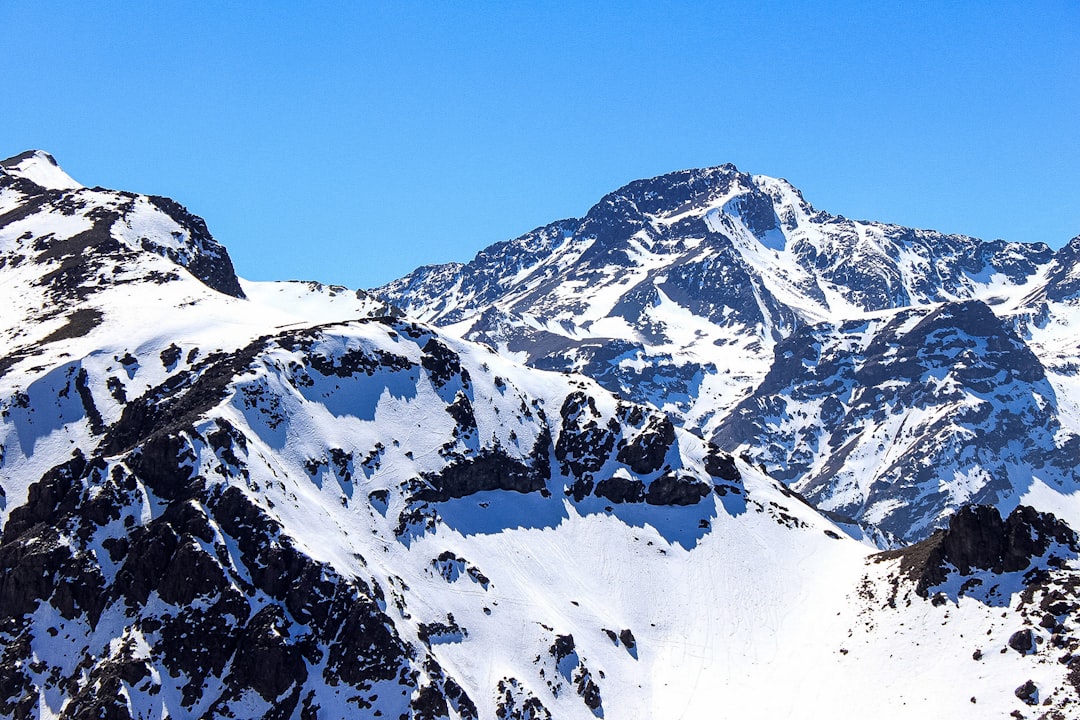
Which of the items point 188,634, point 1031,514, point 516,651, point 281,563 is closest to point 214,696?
point 188,634

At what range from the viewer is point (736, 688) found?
164 metres

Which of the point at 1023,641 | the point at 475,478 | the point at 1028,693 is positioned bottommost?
the point at 1028,693

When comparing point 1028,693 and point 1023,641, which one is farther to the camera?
point 1023,641

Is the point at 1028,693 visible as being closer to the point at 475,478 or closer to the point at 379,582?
the point at 379,582

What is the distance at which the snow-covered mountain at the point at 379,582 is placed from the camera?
13850cm

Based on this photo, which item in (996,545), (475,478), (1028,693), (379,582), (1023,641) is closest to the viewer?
(1028,693)

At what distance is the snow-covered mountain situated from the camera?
138500 millimetres

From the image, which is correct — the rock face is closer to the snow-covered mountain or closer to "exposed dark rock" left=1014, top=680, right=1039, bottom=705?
the snow-covered mountain

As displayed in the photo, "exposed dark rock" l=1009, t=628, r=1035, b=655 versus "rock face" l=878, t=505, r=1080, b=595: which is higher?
"rock face" l=878, t=505, r=1080, b=595

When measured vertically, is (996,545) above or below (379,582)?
above

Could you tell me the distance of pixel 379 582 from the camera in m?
157

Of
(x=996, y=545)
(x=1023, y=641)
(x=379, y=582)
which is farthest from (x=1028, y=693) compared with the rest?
(x=379, y=582)

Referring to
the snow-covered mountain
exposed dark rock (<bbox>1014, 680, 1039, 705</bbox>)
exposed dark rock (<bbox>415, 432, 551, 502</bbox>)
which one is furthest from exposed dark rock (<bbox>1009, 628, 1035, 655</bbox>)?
exposed dark rock (<bbox>415, 432, 551, 502</bbox>)

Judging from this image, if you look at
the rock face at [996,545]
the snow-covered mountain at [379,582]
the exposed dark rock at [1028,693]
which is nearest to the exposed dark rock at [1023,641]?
the snow-covered mountain at [379,582]
